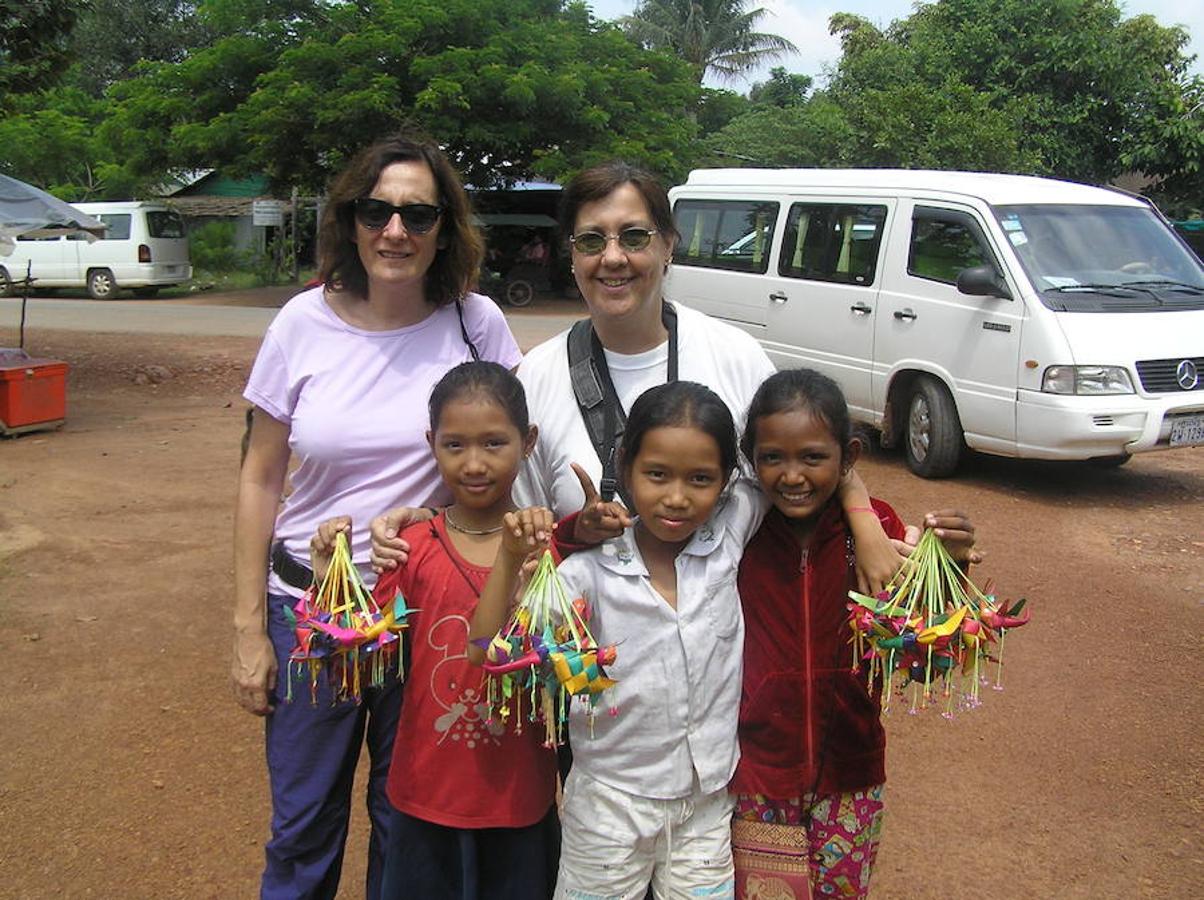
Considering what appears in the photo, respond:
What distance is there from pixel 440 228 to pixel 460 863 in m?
1.36

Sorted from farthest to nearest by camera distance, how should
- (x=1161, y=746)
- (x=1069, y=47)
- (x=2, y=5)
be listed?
(x=1069, y=47), (x=2, y=5), (x=1161, y=746)

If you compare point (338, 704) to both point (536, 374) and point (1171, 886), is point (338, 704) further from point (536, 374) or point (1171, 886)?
point (1171, 886)

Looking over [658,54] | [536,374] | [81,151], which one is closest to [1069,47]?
[658,54]

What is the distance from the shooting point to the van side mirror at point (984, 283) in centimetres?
732

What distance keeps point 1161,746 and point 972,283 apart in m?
4.05

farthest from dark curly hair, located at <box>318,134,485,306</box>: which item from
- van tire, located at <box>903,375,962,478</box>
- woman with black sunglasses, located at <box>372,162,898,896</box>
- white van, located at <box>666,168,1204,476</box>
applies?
van tire, located at <box>903,375,962,478</box>

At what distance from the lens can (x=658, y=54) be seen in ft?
74.7

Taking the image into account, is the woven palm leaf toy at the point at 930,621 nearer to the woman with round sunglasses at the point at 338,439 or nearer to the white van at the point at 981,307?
the woman with round sunglasses at the point at 338,439

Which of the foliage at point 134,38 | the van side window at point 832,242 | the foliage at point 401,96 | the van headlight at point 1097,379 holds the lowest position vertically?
the van headlight at point 1097,379

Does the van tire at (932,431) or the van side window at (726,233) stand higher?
the van side window at (726,233)

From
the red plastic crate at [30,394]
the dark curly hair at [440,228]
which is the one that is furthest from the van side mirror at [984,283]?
the red plastic crate at [30,394]

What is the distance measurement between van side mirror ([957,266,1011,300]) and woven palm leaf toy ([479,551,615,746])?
238 inches

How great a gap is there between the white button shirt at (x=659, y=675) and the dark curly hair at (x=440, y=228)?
30.2 inches

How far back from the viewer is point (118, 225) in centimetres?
2136
